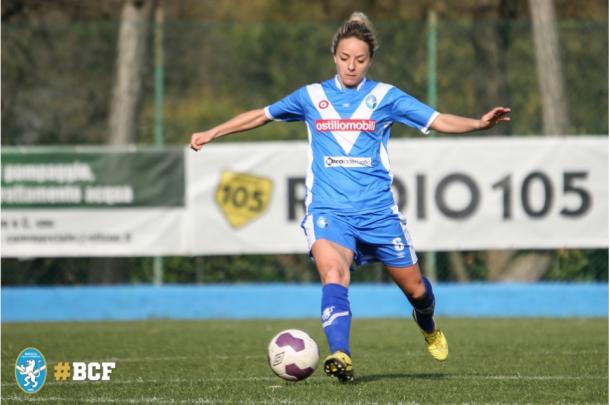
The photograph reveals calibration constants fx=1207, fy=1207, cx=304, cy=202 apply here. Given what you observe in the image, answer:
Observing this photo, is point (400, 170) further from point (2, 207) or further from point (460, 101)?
point (2, 207)

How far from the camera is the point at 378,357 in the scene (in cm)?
936

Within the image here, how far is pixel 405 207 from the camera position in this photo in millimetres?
14023

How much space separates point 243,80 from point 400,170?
2.68m

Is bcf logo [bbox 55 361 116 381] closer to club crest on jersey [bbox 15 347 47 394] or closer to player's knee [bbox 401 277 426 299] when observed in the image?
club crest on jersey [bbox 15 347 47 394]

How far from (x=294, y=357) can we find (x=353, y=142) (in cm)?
142

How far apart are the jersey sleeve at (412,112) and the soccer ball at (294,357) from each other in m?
1.56

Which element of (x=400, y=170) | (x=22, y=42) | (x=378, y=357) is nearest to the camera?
(x=378, y=357)

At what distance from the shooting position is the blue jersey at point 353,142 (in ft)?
24.3

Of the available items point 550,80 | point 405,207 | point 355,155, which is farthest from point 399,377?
point 550,80

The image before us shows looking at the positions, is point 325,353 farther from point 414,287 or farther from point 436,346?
point 414,287

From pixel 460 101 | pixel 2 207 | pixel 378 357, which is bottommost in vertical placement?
pixel 378 357

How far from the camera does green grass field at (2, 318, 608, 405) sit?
277 inches

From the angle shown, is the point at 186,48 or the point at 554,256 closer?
the point at 554,256

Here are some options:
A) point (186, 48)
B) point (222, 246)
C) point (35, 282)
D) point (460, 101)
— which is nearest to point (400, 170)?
point (460, 101)
